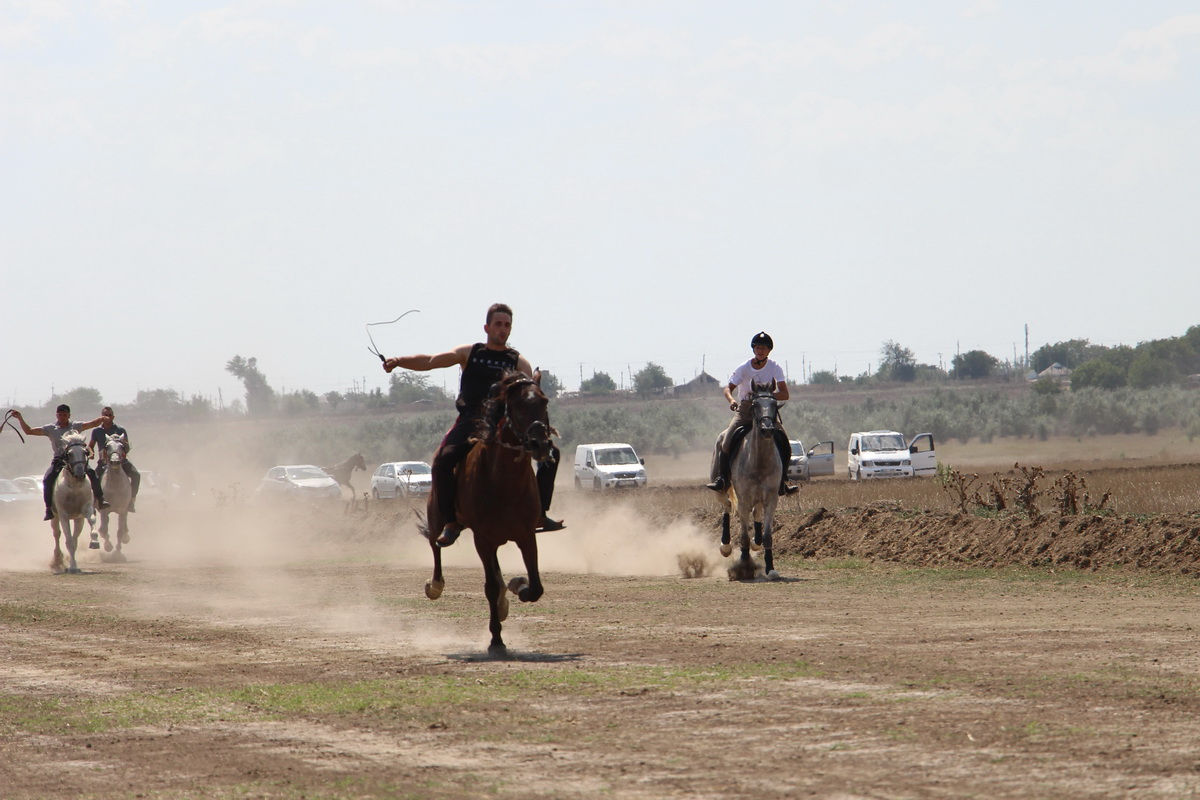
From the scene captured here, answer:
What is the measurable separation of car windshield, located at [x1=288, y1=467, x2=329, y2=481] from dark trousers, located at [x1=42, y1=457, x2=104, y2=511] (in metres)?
23.3

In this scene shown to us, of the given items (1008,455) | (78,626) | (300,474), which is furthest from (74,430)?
(1008,455)

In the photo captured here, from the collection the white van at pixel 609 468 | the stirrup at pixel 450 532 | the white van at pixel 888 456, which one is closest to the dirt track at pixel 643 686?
the stirrup at pixel 450 532

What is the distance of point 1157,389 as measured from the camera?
4161 inches

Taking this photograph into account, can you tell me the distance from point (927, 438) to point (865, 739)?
1905 inches

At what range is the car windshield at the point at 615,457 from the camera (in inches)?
2072

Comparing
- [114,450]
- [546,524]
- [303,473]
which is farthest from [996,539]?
[303,473]

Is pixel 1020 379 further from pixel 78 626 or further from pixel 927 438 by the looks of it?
pixel 78 626

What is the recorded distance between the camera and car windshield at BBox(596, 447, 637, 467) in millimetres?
52625

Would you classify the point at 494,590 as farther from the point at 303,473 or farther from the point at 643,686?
the point at 303,473

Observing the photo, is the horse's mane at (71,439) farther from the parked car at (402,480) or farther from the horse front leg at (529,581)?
the parked car at (402,480)

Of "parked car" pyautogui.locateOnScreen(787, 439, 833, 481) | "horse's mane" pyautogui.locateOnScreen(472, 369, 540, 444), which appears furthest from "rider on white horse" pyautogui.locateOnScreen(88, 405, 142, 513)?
"parked car" pyautogui.locateOnScreen(787, 439, 833, 481)

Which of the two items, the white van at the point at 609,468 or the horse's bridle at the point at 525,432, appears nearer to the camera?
the horse's bridle at the point at 525,432

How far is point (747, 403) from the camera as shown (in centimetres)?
1930

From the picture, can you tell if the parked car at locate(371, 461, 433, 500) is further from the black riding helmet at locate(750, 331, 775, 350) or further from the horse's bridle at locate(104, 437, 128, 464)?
the black riding helmet at locate(750, 331, 775, 350)
